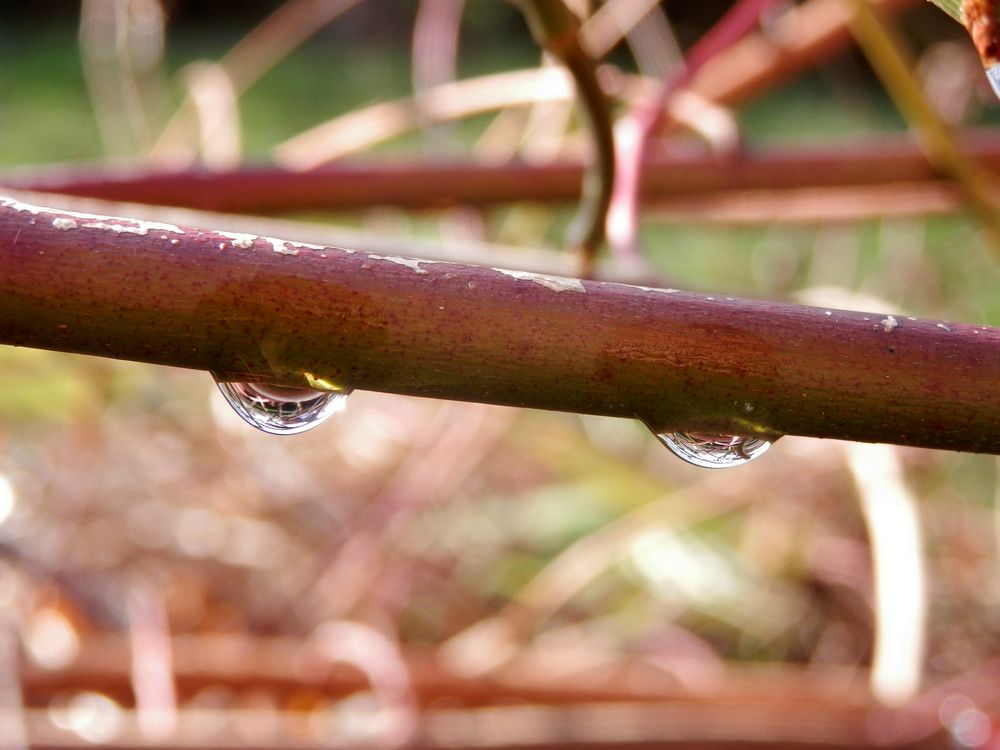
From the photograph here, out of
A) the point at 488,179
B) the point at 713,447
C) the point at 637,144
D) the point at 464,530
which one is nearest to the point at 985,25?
the point at 713,447

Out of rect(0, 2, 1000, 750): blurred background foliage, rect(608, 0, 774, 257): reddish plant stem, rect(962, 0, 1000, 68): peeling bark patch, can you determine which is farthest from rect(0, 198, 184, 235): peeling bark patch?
rect(0, 2, 1000, 750): blurred background foliage

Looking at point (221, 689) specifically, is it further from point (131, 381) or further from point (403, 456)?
point (131, 381)

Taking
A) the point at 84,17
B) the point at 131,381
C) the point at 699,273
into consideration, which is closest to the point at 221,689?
the point at 131,381

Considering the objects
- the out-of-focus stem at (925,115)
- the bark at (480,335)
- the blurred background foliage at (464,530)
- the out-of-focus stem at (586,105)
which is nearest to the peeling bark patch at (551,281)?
the bark at (480,335)

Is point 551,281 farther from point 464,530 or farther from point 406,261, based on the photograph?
point 464,530

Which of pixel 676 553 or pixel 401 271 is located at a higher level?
pixel 676 553
